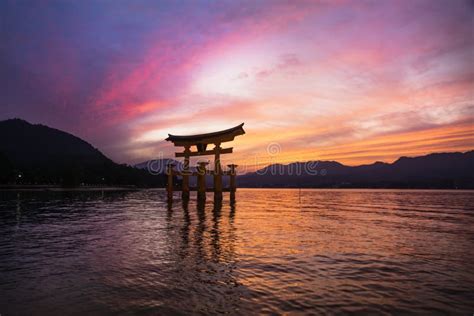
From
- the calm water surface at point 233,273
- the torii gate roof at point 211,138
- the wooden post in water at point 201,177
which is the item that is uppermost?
the torii gate roof at point 211,138

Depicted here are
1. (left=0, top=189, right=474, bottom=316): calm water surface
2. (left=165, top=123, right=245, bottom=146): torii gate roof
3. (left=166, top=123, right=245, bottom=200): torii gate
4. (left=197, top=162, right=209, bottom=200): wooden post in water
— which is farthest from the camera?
(left=197, top=162, right=209, bottom=200): wooden post in water

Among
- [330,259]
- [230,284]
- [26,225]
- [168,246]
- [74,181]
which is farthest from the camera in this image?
[74,181]

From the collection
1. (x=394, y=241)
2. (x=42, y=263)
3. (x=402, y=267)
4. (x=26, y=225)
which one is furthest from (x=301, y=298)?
(x=26, y=225)

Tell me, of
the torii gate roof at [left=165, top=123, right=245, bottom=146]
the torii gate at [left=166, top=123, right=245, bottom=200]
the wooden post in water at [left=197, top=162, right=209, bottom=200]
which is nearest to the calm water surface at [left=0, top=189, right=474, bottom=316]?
the torii gate roof at [left=165, top=123, right=245, bottom=146]

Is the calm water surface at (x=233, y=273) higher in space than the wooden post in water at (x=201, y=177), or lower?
lower

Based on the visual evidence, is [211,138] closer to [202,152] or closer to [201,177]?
[202,152]

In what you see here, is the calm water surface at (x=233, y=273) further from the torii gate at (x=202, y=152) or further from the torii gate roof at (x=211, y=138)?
the torii gate at (x=202, y=152)

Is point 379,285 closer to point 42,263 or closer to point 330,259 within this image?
point 330,259

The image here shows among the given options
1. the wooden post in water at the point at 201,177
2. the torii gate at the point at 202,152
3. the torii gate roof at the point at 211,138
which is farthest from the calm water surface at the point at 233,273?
the wooden post in water at the point at 201,177

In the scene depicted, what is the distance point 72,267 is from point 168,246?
122 inches

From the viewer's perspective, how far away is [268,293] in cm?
555

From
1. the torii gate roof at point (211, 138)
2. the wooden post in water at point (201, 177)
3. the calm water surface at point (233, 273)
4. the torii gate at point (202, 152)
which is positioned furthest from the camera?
the wooden post in water at point (201, 177)

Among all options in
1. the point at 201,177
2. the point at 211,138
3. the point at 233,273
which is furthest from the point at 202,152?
the point at 233,273

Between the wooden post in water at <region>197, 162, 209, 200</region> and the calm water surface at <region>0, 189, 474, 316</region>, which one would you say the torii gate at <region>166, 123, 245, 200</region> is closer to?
the wooden post in water at <region>197, 162, 209, 200</region>
